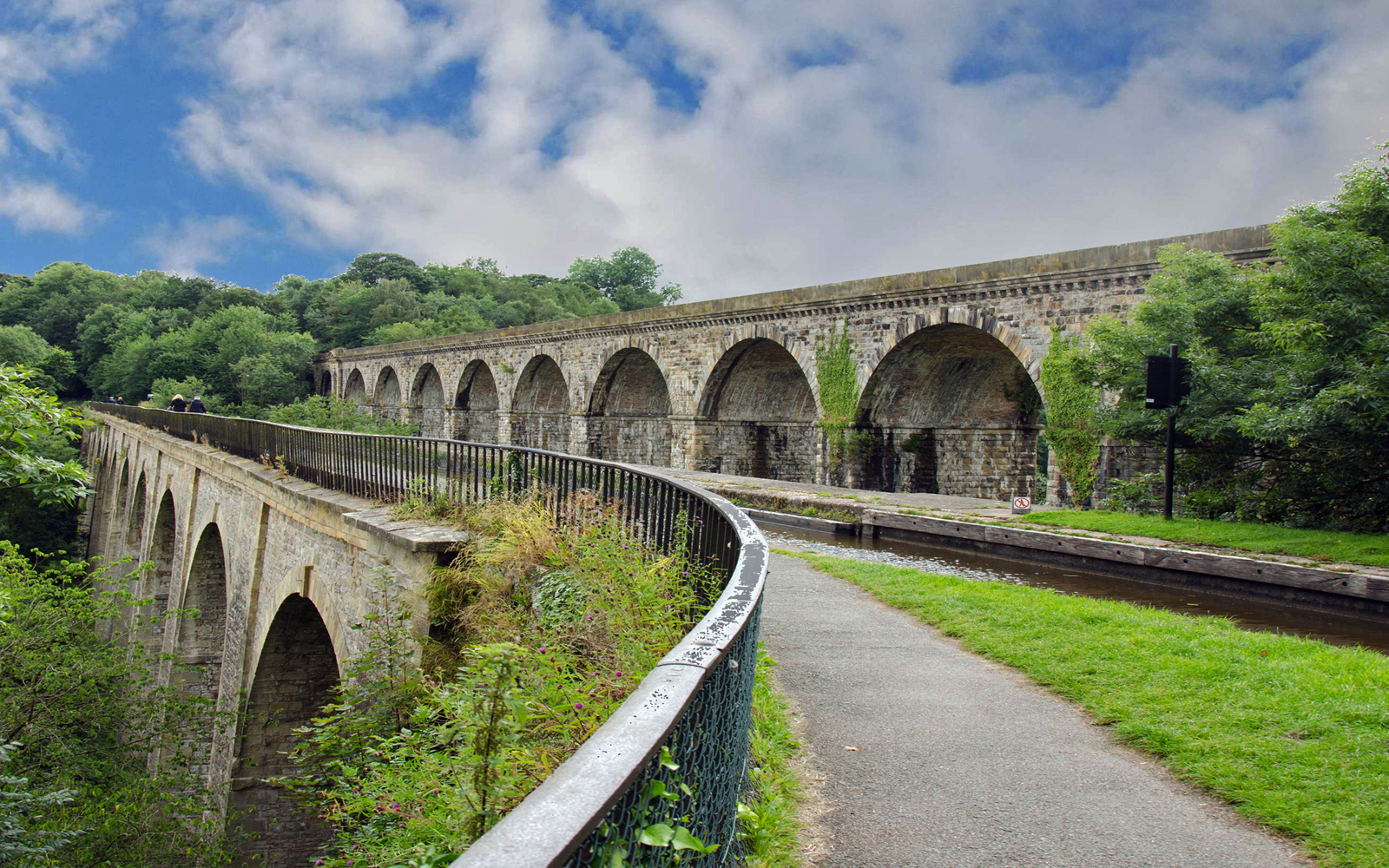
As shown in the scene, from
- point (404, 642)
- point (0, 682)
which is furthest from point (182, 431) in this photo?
point (404, 642)

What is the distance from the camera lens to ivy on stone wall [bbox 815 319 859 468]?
58.9 feet

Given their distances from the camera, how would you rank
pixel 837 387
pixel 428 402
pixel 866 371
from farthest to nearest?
pixel 428 402
pixel 837 387
pixel 866 371

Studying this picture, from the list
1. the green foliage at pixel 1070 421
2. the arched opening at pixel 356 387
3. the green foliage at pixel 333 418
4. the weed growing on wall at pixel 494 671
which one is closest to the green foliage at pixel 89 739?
the weed growing on wall at pixel 494 671

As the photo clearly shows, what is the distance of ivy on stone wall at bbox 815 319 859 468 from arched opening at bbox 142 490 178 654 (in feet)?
45.2

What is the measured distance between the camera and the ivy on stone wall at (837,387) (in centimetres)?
1794

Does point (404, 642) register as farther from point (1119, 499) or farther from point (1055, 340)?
point (1055, 340)

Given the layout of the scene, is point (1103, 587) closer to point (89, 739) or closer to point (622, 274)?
point (89, 739)

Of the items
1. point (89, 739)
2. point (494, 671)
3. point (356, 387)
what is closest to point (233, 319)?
point (356, 387)

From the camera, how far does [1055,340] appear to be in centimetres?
1424

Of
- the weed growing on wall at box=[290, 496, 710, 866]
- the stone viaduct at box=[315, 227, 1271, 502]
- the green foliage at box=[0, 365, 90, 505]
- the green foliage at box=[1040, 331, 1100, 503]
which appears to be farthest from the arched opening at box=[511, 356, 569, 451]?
the weed growing on wall at box=[290, 496, 710, 866]

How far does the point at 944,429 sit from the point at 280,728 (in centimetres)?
1383

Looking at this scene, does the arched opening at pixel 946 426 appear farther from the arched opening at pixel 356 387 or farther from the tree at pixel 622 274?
the tree at pixel 622 274

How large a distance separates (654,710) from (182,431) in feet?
63.6

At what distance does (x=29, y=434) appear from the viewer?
7.77m
